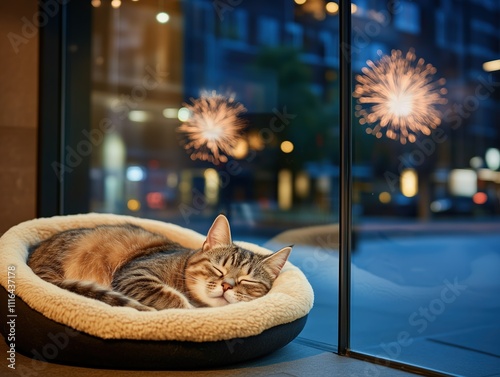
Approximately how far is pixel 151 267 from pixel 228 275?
1.13 feet

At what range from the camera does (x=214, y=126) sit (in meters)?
3.90

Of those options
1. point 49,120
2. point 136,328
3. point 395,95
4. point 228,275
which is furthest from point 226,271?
point 49,120

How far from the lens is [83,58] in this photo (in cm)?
412

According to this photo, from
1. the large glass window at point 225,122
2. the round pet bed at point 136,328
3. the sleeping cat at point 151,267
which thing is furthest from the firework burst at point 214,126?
the round pet bed at point 136,328

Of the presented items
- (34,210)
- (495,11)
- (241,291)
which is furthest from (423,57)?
(34,210)

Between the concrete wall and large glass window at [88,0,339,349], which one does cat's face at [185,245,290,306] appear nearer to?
large glass window at [88,0,339,349]

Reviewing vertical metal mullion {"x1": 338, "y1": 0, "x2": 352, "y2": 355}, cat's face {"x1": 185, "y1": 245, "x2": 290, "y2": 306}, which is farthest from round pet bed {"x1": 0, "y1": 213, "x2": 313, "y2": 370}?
vertical metal mullion {"x1": 338, "y1": 0, "x2": 352, "y2": 355}

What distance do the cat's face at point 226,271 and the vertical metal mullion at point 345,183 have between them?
285mm

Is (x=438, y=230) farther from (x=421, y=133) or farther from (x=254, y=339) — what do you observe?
(x=254, y=339)

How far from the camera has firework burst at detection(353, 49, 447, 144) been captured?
10.0 ft

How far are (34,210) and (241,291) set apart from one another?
6.31 feet

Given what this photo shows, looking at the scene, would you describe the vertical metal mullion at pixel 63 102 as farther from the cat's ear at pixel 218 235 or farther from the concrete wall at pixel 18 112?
the cat's ear at pixel 218 235

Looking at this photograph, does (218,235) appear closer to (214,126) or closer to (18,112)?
(214,126)

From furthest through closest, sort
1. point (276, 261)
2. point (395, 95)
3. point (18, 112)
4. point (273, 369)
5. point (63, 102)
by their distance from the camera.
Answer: point (63, 102), point (18, 112), point (395, 95), point (276, 261), point (273, 369)
